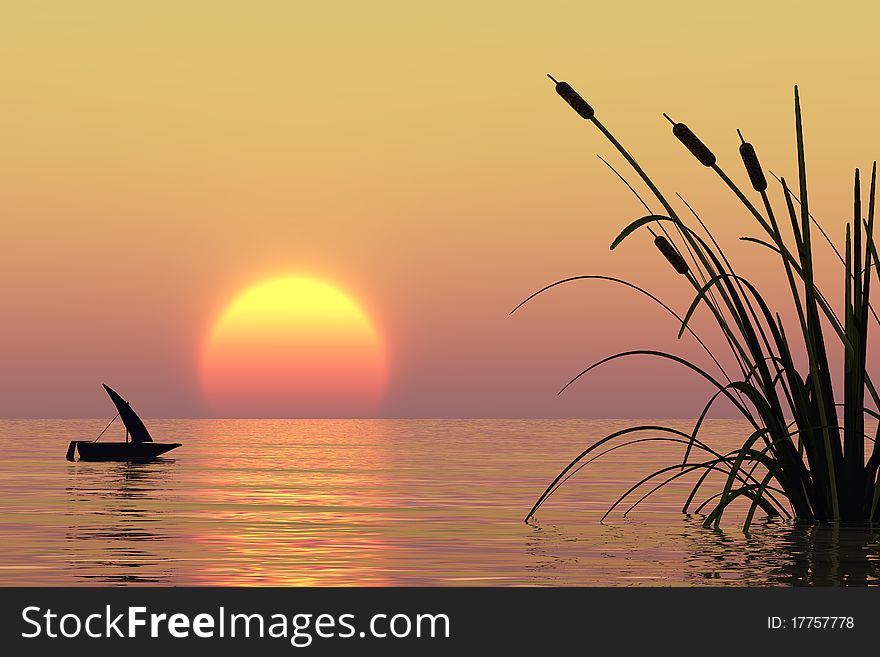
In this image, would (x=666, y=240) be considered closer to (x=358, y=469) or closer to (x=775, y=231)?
(x=775, y=231)

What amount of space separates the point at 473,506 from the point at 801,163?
1636cm

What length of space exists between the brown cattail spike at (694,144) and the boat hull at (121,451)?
53138 mm

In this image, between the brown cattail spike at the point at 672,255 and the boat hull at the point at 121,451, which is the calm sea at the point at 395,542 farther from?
the boat hull at the point at 121,451

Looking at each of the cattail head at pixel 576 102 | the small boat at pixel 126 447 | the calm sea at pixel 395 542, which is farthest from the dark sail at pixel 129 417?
the cattail head at pixel 576 102

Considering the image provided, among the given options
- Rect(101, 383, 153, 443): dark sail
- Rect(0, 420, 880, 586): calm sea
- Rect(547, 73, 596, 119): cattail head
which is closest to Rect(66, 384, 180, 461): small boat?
Rect(101, 383, 153, 443): dark sail

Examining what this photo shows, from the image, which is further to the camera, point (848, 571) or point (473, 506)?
point (473, 506)

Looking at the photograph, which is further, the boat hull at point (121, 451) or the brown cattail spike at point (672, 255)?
the boat hull at point (121, 451)

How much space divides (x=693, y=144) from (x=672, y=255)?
3.21ft

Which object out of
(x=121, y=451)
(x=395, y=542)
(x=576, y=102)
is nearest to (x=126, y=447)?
(x=121, y=451)

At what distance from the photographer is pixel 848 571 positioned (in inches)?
457

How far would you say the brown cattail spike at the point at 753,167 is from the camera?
40.3 feet

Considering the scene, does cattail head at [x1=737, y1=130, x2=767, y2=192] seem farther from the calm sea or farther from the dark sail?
the dark sail
